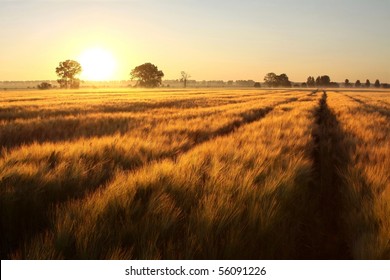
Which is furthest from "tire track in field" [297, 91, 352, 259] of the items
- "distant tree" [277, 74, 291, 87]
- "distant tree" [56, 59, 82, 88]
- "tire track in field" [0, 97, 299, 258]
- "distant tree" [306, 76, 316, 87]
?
"distant tree" [306, 76, 316, 87]

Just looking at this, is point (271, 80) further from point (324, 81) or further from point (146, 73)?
point (146, 73)

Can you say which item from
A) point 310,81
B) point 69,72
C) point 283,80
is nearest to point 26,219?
point 69,72

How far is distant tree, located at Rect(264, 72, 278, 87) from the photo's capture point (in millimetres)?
169250

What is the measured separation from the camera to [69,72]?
107 metres

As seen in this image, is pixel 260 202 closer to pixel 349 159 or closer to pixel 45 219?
pixel 45 219

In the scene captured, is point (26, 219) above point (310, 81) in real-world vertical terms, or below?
above

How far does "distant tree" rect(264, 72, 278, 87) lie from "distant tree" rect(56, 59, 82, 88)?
99086mm

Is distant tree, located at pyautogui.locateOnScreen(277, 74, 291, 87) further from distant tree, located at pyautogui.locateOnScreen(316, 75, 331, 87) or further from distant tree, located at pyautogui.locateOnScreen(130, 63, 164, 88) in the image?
distant tree, located at pyautogui.locateOnScreen(130, 63, 164, 88)

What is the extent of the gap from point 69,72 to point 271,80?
104354mm

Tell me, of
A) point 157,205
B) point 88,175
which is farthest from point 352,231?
point 88,175

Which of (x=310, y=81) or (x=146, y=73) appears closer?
(x=146, y=73)

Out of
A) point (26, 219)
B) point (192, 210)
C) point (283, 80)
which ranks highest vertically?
point (192, 210)

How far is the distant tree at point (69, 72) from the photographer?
349 feet
